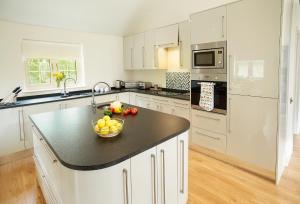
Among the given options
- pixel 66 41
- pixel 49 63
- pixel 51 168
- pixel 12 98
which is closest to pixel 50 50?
pixel 49 63

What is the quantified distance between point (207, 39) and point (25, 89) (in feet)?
10.9

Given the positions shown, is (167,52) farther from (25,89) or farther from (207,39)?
(25,89)

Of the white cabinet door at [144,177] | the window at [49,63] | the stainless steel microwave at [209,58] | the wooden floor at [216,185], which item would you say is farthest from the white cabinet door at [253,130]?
the window at [49,63]

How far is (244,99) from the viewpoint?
2.71 metres

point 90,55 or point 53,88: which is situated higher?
point 90,55

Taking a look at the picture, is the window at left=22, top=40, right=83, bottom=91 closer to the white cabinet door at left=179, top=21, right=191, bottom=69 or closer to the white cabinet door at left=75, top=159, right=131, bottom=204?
the white cabinet door at left=179, top=21, right=191, bottom=69

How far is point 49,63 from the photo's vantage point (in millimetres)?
4152

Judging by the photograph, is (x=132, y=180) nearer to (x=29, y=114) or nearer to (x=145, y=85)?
(x=29, y=114)

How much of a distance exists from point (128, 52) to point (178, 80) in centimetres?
153

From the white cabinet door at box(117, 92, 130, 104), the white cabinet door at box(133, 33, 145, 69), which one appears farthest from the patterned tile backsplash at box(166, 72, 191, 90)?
the white cabinet door at box(117, 92, 130, 104)

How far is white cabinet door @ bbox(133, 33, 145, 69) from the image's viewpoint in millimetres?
4625

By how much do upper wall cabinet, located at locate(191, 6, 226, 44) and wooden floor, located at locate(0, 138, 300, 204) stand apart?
1819mm

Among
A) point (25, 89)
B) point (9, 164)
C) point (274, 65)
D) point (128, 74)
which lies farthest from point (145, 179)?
point (128, 74)

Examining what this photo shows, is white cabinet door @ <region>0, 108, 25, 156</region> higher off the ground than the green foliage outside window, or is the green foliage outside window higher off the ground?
the green foliage outside window
